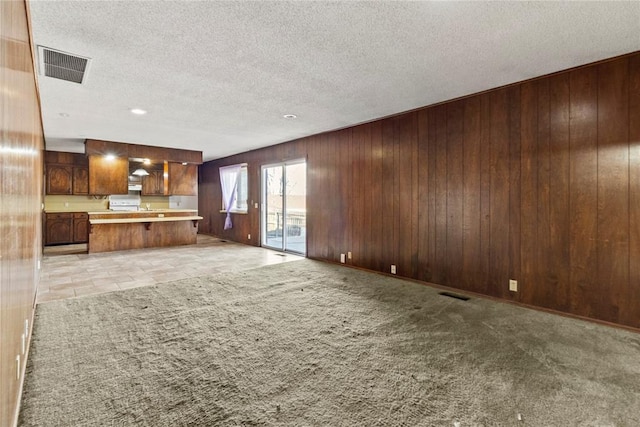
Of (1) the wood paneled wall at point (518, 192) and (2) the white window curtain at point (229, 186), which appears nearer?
(1) the wood paneled wall at point (518, 192)

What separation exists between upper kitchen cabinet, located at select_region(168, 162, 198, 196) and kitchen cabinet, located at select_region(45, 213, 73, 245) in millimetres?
2763

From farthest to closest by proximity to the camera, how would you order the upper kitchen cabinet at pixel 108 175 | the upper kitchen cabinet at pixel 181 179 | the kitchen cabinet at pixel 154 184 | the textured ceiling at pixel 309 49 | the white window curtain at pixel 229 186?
the kitchen cabinet at pixel 154 184, the white window curtain at pixel 229 186, the upper kitchen cabinet at pixel 181 179, the upper kitchen cabinet at pixel 108 175, the textured ceiling at pixel 309 49

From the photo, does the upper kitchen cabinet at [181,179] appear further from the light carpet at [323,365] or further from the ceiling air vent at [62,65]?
the light carpet at [323,365]

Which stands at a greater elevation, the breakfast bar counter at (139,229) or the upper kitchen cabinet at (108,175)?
the upper kitchen cabinet at (108,175)

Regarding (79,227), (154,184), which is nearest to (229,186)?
(154,184)

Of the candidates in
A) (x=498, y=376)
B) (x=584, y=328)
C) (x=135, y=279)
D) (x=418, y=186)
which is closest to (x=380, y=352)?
(x=498, y=376)

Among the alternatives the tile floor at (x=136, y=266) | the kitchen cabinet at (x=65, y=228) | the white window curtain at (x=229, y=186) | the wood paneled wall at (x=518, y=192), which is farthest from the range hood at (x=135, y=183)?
the wood paneled wall at (x=518, y=192)

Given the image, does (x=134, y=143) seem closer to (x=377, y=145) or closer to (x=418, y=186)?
(x=377, y=145)

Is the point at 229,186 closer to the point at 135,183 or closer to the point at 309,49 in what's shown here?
the point at 135,183

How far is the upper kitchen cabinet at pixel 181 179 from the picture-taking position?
804 centimetres

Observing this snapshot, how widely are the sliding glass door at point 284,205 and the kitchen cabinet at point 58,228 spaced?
17.3ft

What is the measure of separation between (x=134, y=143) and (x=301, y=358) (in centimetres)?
685

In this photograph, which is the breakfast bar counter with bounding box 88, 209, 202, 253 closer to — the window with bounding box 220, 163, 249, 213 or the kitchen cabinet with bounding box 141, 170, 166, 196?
the window with bounding box 220, 163, 249, 213

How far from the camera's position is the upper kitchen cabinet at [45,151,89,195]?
7688 millimetres
